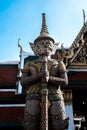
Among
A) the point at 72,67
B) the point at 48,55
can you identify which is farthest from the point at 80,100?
the point at 48,55

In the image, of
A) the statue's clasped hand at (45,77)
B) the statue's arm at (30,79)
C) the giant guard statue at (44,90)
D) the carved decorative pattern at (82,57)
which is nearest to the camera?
the giant guard statue at (44,90)

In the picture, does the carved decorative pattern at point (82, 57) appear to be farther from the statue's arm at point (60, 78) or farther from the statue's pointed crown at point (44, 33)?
the statue's arm at point (60, 78)

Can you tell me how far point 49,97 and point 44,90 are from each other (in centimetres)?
26

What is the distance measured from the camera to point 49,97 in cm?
451

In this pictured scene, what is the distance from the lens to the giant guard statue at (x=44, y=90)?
428 centimetres

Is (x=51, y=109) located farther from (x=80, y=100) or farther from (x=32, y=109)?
(x=80, y=100)

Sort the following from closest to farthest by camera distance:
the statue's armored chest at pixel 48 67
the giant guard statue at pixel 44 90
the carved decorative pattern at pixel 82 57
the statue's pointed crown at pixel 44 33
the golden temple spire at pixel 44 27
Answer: the giant guard statue at pixel 44 90
the statue's armored chest at pixel 48 67
the statue's pointed crown at pixel 44 33
the golden temple spire at pixel 44 27
the carved decorative pattern at pixel 82 57

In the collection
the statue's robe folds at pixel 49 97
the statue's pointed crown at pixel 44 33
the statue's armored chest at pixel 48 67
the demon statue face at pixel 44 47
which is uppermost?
the statue's pointed crown at pixel 44 33

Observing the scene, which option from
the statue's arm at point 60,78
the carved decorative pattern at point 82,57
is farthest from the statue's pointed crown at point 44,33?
the carved decorative pattern at point 82,57

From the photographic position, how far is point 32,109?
4402 millimetres

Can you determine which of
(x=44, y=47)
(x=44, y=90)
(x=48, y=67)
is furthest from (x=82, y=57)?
(x=44, y=90)

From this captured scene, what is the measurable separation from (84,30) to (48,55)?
5.38m

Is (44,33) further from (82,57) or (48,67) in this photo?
(82,57)

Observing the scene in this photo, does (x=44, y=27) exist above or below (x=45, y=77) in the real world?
above
